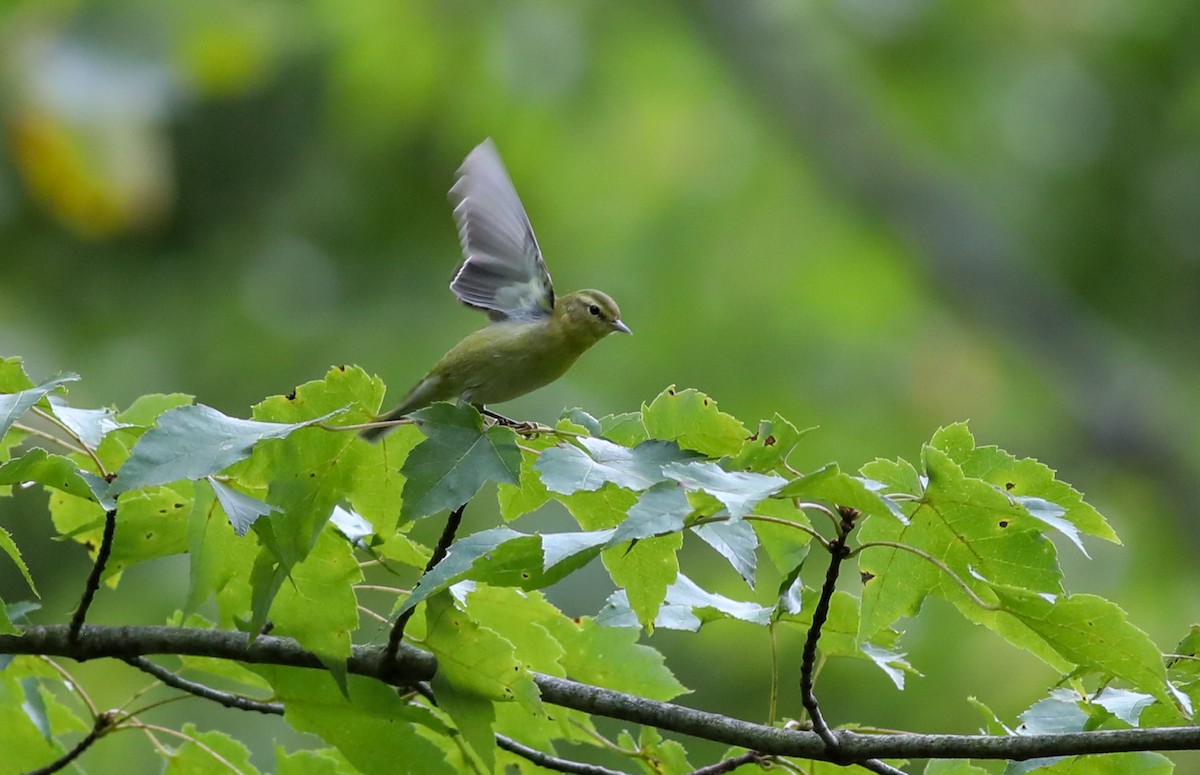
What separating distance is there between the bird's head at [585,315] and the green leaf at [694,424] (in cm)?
123

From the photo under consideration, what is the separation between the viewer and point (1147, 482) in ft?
32.1

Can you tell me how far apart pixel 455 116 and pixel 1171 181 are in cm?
600

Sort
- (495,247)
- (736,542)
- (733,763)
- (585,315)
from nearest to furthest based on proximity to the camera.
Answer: (736,542) < (733,763) < (495,247) < (585,315)

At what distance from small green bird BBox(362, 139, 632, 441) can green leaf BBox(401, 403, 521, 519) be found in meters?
1.13

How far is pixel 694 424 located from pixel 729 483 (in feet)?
0.99

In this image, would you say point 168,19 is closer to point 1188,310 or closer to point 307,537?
point 307,537

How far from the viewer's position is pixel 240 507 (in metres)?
1.76

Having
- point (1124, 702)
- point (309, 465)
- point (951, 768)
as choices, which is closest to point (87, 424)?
point (309, 465)

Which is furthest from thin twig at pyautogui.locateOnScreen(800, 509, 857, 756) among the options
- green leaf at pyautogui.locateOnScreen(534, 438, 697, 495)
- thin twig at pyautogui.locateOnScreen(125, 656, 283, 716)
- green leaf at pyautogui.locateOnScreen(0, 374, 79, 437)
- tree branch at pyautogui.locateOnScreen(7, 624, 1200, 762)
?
green leaf at pyautogui.locateOnScreen(0, 374, 79, 437)

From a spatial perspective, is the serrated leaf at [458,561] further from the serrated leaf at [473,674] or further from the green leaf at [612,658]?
the green leaf at [612,658]

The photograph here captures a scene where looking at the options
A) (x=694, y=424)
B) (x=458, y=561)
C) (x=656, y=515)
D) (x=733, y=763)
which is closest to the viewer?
(x=656, y=515)

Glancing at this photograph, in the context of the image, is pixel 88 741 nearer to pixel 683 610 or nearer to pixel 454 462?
pixel 454 462

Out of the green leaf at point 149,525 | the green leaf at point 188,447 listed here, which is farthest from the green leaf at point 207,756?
the green leaf at point 188,447

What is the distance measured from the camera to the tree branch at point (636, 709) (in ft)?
5.51
